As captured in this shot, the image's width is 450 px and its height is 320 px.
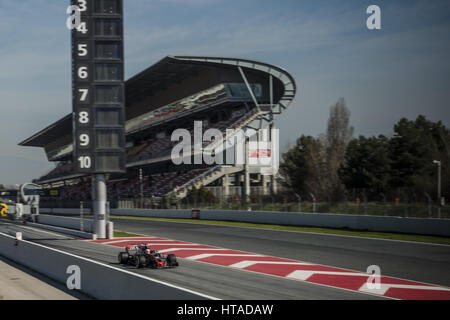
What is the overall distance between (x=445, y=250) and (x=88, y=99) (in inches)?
660

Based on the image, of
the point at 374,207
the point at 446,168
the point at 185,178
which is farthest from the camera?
the point at 185,178

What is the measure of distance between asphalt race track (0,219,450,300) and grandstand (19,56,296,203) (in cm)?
2434

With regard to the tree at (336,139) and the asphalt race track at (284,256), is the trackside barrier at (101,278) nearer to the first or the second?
the asphalt race track at (284,256)

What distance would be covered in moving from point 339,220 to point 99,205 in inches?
521

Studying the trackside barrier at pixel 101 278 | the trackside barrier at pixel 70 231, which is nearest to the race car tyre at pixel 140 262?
the trackside barrier at pixel 101 278

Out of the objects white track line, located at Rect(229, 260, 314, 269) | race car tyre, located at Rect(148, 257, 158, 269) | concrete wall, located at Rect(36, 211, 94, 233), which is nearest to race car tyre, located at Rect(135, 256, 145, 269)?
race car tyre, located at Rect(148, 257, 158, 269)

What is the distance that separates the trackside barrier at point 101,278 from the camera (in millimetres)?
8594

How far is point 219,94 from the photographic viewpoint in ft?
186

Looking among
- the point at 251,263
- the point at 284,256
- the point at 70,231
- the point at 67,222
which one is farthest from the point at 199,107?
the point at 251,263

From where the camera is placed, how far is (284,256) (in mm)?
18250

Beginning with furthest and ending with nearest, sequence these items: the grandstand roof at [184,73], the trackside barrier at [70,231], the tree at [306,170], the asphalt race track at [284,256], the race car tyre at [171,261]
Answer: the tree at [306,170] < the grandstand roof at [184,73] < the trackside barrier at [70,231] < the race car tyre at [171,261] < the asphalt race track at [284,256]

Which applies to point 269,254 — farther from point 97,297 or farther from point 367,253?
point 97,297

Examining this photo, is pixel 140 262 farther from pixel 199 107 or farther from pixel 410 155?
pixel 199 107
